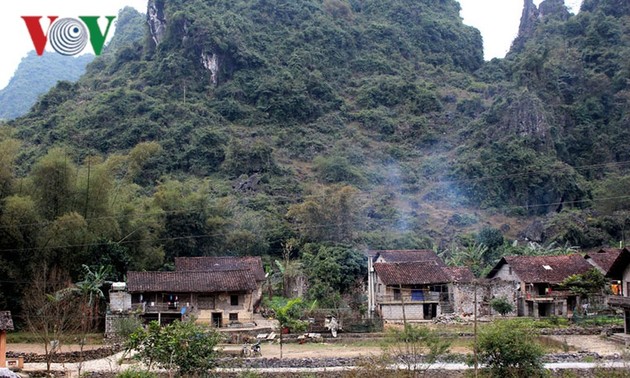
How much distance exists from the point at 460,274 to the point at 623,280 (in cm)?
1126

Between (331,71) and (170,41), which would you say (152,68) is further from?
(331,71)

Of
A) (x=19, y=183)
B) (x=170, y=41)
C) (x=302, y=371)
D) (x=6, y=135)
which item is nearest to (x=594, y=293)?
(x=302, y=371)

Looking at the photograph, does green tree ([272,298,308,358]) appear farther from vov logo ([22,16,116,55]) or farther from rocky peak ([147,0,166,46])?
rocky peak ([147,0,166,46])

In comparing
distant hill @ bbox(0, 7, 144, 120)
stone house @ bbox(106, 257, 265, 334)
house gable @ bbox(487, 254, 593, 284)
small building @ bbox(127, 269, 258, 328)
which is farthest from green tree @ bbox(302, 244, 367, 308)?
distant hill @ bbox(0, 7, 144, 120)

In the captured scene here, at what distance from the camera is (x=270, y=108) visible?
9294cm

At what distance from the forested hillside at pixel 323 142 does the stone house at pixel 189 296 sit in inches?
115

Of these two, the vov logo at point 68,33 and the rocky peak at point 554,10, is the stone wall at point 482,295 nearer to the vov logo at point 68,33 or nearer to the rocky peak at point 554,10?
the vov logo at point 68,33

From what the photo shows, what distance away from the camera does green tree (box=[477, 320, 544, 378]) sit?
2080cm

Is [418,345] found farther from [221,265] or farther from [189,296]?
[221,265]

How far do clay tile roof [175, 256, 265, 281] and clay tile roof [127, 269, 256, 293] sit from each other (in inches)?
182

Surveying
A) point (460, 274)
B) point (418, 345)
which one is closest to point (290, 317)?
point (418, 345)

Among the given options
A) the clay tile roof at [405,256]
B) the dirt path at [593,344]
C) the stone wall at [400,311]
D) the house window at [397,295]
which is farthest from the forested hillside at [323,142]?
the dirt path at [593,344]

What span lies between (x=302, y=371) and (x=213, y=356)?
3437mm

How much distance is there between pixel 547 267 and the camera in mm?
41781
